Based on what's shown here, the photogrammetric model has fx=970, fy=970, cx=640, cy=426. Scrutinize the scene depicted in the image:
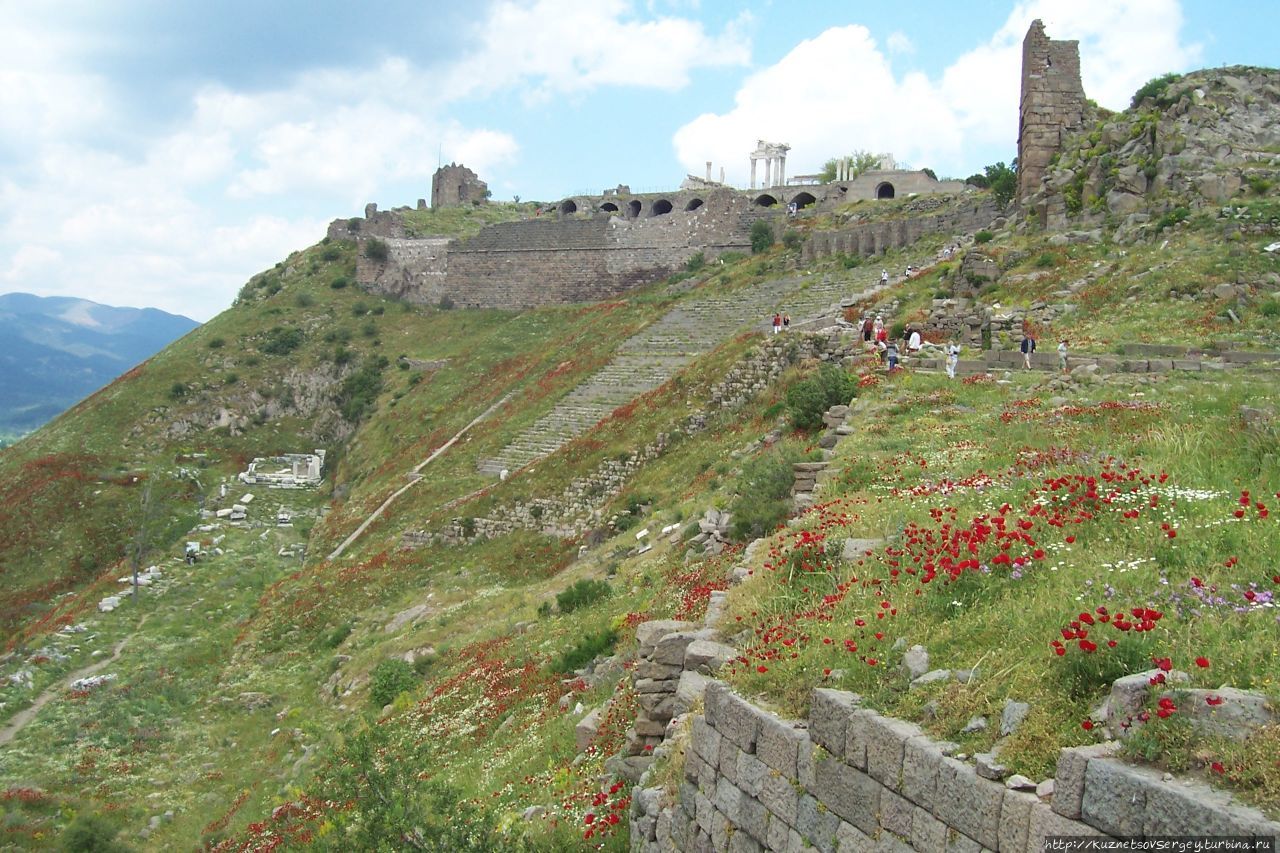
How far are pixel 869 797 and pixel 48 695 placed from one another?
20.6 m

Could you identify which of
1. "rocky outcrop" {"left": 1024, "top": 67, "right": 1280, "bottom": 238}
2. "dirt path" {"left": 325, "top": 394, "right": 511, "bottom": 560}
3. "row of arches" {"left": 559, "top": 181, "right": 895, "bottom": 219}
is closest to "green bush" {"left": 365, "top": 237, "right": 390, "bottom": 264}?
"row of arches" {"left": 559, "top": 181, "right": 895, "bottom": 219}

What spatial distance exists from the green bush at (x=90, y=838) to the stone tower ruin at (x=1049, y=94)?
2969cm

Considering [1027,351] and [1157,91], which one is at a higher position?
[1157,91]

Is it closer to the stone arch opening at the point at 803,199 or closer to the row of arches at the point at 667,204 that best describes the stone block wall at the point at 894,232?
the row of arches at the point at 667,204

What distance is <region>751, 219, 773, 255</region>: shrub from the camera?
150ft

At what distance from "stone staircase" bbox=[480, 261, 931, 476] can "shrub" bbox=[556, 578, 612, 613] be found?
12.4 metres

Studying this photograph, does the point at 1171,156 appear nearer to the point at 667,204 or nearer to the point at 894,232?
the point at 894,232

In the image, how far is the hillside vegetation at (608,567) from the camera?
567 cm

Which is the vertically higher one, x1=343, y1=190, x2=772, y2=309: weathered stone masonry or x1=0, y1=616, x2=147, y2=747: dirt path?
x1=343, y1=190, x2=772, y2=309: weathered stone masonry

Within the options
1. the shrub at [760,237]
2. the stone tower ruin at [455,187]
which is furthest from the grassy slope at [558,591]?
the stone tower ruin at [455,187]

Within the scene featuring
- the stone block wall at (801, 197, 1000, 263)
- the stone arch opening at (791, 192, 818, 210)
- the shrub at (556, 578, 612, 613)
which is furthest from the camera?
the stone arch opening at (791, 192, 818, 210)

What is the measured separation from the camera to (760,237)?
4581cm

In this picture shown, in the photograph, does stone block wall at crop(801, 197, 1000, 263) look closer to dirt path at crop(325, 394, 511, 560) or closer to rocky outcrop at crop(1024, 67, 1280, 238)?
rocky outcrop at crop(1024, 67, 1280, 238)

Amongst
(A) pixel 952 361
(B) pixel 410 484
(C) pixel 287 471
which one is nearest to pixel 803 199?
(C) pixel 287 471
